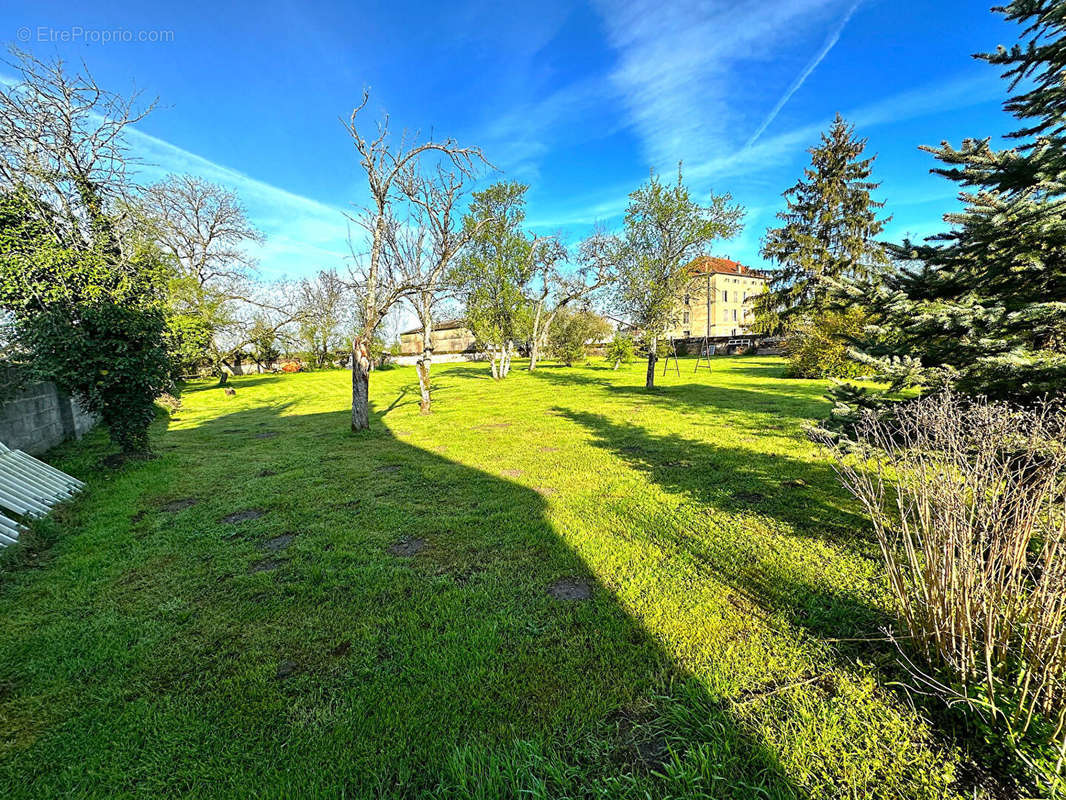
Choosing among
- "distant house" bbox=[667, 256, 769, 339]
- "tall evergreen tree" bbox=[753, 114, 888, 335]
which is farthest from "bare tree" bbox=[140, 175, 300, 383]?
"distant house" bbox=[667, 256, 769, 339]

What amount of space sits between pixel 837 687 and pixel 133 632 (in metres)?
4.50

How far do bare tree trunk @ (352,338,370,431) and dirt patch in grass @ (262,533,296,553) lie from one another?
524 centimetres

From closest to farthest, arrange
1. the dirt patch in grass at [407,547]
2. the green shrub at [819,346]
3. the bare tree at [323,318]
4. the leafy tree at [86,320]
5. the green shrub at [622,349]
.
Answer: the dirt patch in grass at [407,547], the leafy tree at [86,320], the green shrub at [819,346], the green shrub at [622,349], the bare tree at [323,318]

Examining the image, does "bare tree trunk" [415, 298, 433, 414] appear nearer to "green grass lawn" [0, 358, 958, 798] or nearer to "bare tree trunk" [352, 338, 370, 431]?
"bare tree trunk" [352, 338, 370, 431]

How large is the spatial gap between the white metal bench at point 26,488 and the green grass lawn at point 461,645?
27cm

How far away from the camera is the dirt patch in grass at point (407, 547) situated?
3850mm

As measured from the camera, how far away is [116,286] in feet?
22.6

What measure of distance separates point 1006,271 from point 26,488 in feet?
36.3

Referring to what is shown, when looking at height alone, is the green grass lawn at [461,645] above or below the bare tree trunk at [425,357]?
below

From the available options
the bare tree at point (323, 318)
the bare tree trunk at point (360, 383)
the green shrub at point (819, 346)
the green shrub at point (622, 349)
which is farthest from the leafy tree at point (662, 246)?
the bare tree at point (323, 318)

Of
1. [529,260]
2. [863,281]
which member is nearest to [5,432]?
[863,281]

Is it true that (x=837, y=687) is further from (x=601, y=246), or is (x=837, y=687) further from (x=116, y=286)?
(x=601, y=246)

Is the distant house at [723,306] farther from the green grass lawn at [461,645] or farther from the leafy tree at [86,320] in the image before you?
the leafy tree at [86,320]

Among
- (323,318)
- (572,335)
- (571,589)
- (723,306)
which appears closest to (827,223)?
(572,335)
